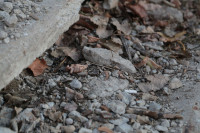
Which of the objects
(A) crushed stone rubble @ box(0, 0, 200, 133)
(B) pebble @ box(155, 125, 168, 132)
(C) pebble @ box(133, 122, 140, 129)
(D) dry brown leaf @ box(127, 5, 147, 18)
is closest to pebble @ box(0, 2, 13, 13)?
(A) crushed stone rubble @ box(0, 0, 200, 133)

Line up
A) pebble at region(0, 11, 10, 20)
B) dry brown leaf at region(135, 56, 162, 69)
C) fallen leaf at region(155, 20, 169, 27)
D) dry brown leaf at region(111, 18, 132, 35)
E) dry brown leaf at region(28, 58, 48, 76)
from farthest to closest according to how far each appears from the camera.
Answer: fallen leaf at region(155, 20, 169, 27), dry brown leaf at region(111, 18, 132, 35), dry brown leaf at region(135, 56, 162, 69), dry brown leaf at region(28, 58, 48, 76), pebble at region(0, 11, 10, 20)

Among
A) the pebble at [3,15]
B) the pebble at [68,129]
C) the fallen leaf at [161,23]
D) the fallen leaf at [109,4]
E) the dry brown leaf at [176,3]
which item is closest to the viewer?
the pebble at [68,129]

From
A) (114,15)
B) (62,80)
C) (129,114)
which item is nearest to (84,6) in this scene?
(114,15)

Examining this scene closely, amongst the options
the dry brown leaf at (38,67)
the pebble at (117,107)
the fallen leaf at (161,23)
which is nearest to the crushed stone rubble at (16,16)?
the dry brown leaf at (38,67)

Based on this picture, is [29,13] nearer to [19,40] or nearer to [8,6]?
[8,6]

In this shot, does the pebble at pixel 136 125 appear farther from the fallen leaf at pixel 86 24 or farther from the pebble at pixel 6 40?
the fallen leaf at pixel 86 24

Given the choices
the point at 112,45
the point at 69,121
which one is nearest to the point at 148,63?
the point at 112,45

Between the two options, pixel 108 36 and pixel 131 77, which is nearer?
pixel 131 77

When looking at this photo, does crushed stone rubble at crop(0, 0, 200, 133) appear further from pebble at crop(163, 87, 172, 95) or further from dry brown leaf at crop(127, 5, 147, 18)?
dry brown leaf at crop(127, 5, 147, 18)
